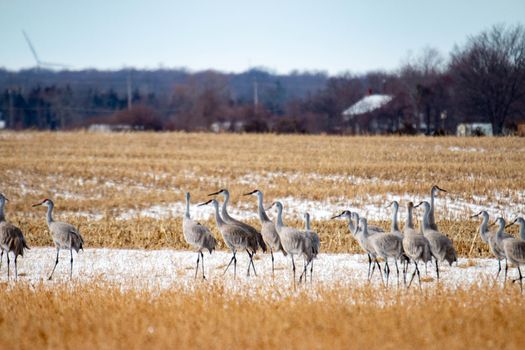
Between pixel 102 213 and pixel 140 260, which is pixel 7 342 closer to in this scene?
pixel 140 260

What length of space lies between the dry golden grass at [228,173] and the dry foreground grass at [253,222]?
0.07m

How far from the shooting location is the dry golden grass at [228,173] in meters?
17.3

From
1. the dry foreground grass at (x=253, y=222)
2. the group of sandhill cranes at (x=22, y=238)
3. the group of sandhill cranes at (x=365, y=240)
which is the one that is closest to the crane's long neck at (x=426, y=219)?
the group of sandhill cranes at (x=365, y=240)

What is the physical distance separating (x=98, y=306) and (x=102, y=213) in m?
11.9

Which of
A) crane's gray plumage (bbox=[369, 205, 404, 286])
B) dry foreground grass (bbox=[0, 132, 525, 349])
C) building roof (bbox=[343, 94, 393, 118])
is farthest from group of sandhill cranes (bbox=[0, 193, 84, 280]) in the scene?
building roof (bbox=[343, 94, 393, 118])

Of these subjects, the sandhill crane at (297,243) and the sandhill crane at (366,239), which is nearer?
the sandhill crane at (297,243)

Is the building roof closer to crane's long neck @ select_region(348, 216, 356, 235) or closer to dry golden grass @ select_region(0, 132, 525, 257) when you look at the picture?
dry golden grass @ select_region(0, 132, 525, 257)

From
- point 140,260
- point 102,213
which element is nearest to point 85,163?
point 102,213

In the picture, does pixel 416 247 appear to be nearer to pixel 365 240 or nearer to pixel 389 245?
pixel 389 245

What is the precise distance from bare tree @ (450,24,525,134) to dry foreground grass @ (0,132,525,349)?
52.9ft

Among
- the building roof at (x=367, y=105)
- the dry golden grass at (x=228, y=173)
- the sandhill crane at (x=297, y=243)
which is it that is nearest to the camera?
the sandhill crane at (x=297, y=243)

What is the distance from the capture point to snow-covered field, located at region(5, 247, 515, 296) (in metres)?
11.8

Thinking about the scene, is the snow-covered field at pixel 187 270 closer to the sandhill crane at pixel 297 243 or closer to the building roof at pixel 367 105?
the sandhill crane at pixel 297 243

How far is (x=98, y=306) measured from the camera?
9.23m
